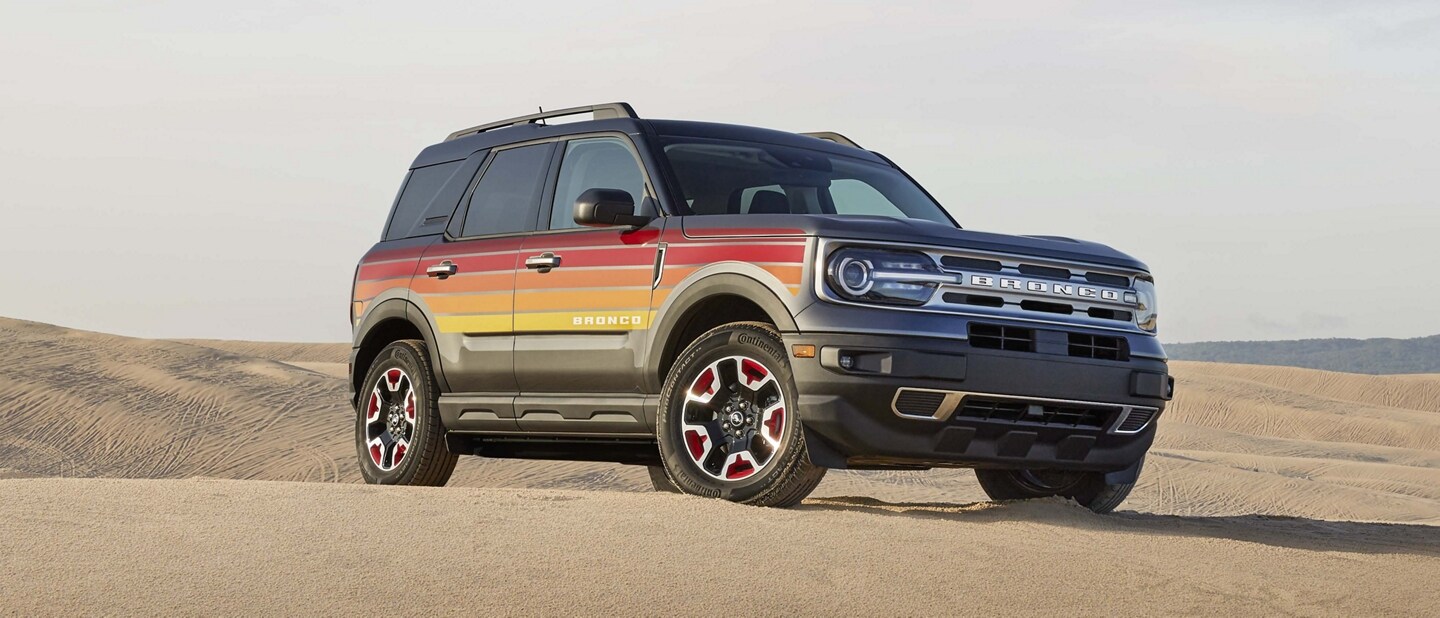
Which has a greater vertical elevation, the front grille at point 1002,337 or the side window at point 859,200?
the side window at point 859,200

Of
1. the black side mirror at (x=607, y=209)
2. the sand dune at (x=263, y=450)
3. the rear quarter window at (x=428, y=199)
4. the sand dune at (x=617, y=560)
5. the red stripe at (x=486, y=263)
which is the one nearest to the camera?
the sand dune at (x=617, y=560)

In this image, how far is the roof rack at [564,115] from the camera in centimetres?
908

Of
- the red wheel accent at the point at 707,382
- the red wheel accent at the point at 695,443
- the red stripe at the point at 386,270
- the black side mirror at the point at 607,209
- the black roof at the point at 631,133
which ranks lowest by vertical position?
the red wheel accent at the point at 695,443

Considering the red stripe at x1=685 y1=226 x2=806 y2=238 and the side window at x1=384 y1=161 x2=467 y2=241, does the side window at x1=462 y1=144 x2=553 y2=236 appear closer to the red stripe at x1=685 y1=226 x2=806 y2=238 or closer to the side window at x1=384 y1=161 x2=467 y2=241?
the side window at x1=384 y1=161 x2=467 y2=241

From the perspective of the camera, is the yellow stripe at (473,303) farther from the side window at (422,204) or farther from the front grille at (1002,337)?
the front grille at (1002,337)

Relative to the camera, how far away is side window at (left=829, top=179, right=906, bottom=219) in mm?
9242

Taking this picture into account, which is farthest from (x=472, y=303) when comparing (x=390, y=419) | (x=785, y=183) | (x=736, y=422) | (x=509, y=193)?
(x=736, y=422)

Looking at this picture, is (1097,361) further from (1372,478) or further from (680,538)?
(1372,478)

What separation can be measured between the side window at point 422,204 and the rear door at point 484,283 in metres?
0.24

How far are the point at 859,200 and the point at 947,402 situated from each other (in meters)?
2.10

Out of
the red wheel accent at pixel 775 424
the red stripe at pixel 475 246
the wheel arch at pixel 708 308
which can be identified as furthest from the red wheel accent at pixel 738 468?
the red stripe at pixel 475 246

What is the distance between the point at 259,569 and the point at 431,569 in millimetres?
603

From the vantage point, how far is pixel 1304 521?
32.0 ft

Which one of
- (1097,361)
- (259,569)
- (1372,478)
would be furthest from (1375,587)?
(1372,478)
